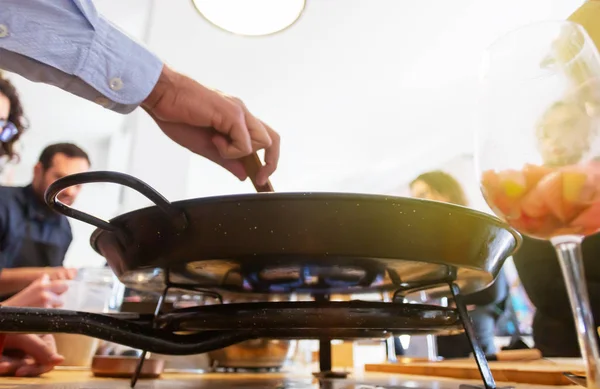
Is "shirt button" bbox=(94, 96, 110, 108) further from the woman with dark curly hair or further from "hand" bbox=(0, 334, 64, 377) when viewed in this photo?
the woman with dark curly hair

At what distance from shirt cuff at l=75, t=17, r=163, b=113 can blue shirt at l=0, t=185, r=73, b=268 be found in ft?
3.71

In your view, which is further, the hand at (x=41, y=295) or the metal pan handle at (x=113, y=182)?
the hand at (x=41, y=295)

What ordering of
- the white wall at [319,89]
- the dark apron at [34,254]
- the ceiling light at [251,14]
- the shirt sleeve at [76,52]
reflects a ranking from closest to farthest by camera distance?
the shirt sleeve at [76,52] → the ceiling light at [251,14] → the dark apron at [34,254] → the white wall at [319,89]

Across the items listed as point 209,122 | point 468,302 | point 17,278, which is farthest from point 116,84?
point 468,302

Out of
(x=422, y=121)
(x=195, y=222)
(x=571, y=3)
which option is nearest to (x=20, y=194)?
(x=195, y=222)

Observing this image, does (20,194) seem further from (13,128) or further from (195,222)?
(195,222)

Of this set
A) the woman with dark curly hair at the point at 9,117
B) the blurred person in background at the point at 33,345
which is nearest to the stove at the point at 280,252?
the blurred person in background at the point at 33,345

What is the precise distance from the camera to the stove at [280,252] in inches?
16.1

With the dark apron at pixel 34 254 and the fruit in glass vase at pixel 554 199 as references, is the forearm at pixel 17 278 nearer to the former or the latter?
the dark apron at pixel 34 254

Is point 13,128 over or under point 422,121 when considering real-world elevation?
under

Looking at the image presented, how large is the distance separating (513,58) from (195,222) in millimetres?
330

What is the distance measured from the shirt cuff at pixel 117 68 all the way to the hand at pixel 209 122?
0.13 feet

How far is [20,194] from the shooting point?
1600 mm

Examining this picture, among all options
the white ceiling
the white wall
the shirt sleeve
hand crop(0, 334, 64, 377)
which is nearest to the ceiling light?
the white wall
